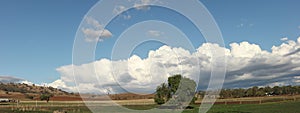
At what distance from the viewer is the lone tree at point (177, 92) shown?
252 ft

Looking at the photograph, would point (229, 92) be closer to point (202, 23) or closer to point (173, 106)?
point (173, 106)

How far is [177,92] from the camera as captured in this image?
83250 millimetres

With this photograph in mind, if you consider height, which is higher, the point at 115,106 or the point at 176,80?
the point at 176,80

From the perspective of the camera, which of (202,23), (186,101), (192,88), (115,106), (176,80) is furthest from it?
(176,80)

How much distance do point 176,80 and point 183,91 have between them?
21.0ft

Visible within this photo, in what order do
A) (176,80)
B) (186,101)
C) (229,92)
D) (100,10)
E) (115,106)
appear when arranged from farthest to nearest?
(229,92), (176,80), (186,101), (115,106), (100,10)

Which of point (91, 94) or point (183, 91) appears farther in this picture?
point (183, 91)

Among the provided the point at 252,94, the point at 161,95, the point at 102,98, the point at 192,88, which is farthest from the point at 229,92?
the point at 102,98

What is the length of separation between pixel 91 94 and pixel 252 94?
18073 cm

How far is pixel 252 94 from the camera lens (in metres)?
199

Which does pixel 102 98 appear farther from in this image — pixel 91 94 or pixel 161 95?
pixel 161 95

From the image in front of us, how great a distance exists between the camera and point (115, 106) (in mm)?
68125

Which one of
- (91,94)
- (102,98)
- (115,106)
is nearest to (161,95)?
(115,106)

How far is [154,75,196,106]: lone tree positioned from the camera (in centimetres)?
7669
